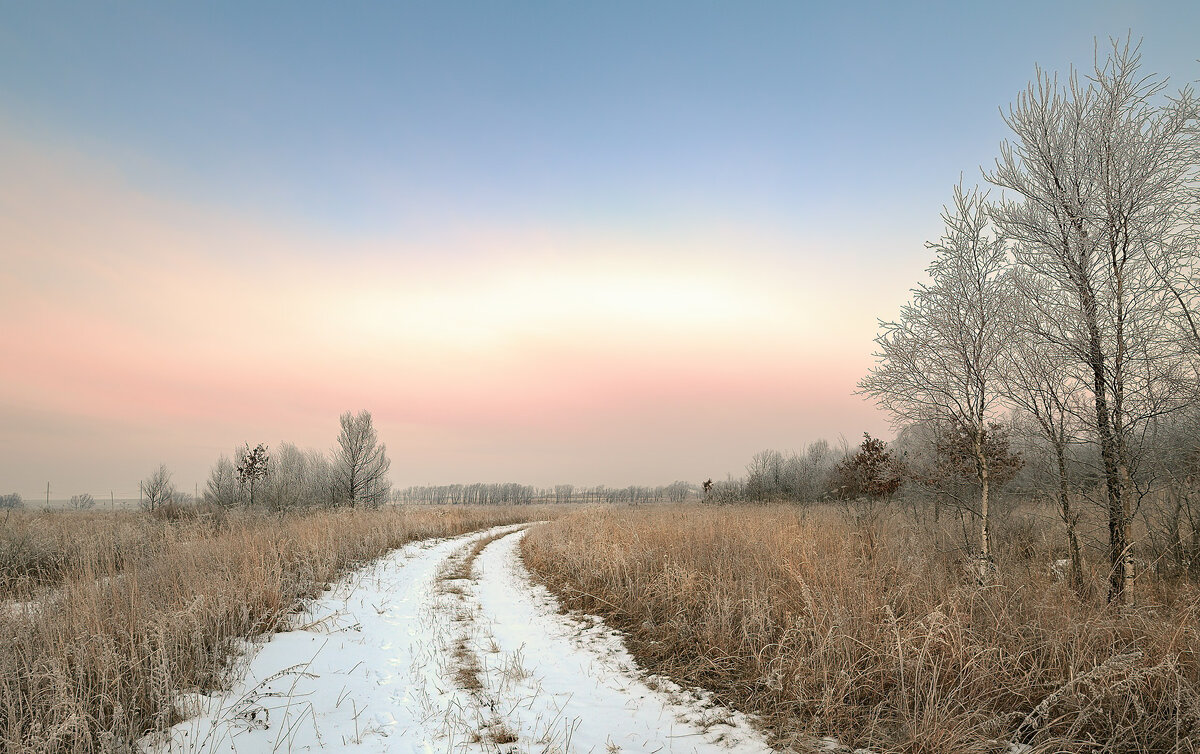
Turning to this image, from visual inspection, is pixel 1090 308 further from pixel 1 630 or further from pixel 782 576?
pixel 1 630

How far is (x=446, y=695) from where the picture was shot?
16.8 feet

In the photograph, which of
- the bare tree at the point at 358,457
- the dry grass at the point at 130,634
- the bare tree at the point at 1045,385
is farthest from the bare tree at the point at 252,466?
the bare tree at the point at 1045,385

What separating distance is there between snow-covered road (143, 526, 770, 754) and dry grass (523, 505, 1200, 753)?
648 millimetres

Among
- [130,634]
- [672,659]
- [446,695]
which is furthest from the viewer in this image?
[672,659]

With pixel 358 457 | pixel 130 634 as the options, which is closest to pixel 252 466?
pixel 358 457

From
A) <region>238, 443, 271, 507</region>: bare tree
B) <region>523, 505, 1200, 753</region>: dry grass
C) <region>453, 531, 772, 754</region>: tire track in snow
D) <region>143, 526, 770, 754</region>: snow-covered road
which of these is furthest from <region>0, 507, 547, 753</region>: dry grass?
<region>238, 443, 271, 507</region>: bare tree

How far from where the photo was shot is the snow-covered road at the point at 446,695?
13.6ft

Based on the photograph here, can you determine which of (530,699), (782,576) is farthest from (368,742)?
(782,576)

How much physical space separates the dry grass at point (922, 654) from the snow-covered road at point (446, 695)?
25.5 inches

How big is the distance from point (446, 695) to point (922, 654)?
4401 mm

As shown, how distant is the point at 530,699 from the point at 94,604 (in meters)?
4.66

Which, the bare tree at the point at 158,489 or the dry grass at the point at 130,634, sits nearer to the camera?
the dry grass at the point at 130,634

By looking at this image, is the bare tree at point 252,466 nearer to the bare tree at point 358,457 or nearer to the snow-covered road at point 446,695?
the bare tree at point 358,457

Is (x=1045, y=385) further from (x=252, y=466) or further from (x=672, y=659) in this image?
(x=252, y=466)
